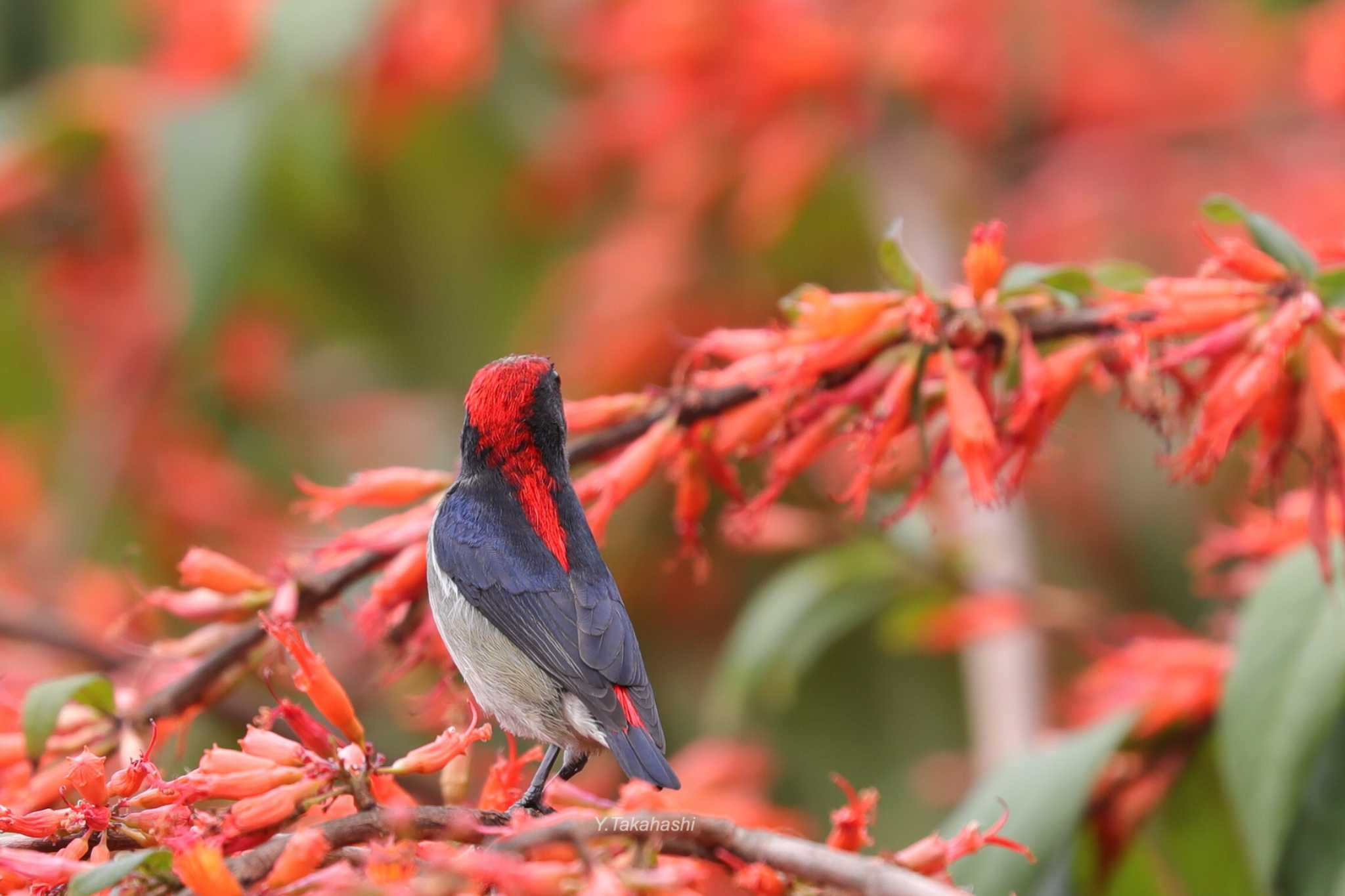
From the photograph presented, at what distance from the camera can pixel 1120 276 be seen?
1.57m

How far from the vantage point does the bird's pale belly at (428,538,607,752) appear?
1.26 meters

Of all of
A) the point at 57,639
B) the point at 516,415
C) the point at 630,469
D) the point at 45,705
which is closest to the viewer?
the point at 516,415

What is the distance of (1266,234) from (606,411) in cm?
65

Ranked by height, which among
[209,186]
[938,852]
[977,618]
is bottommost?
[938,852]

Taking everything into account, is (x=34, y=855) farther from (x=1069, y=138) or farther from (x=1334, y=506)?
(x=1069, y=138)

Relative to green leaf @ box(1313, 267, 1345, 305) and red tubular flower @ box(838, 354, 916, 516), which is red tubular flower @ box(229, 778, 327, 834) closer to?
red tubular flower @ box(838, 354, 916, 516)

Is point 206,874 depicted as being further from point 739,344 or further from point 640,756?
point 739,344

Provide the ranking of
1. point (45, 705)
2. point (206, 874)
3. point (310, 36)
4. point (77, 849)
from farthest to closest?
point (310, 36) → point (45, 705) → point (77, 849) → point (206, 874)

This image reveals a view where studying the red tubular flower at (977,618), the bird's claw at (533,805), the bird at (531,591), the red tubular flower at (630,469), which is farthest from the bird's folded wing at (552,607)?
the red tubular flower at (977,618)

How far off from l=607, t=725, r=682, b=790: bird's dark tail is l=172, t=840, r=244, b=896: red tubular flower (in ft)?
0.91

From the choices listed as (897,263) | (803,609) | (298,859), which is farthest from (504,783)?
(803,609)

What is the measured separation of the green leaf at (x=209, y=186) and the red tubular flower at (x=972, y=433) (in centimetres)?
211

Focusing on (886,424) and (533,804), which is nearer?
(533,804)

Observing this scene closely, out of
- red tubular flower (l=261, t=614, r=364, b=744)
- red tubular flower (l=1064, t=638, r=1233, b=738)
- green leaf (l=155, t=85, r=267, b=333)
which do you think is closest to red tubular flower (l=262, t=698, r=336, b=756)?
red tubular flower (l=261, t=614, r=364, b=744)
